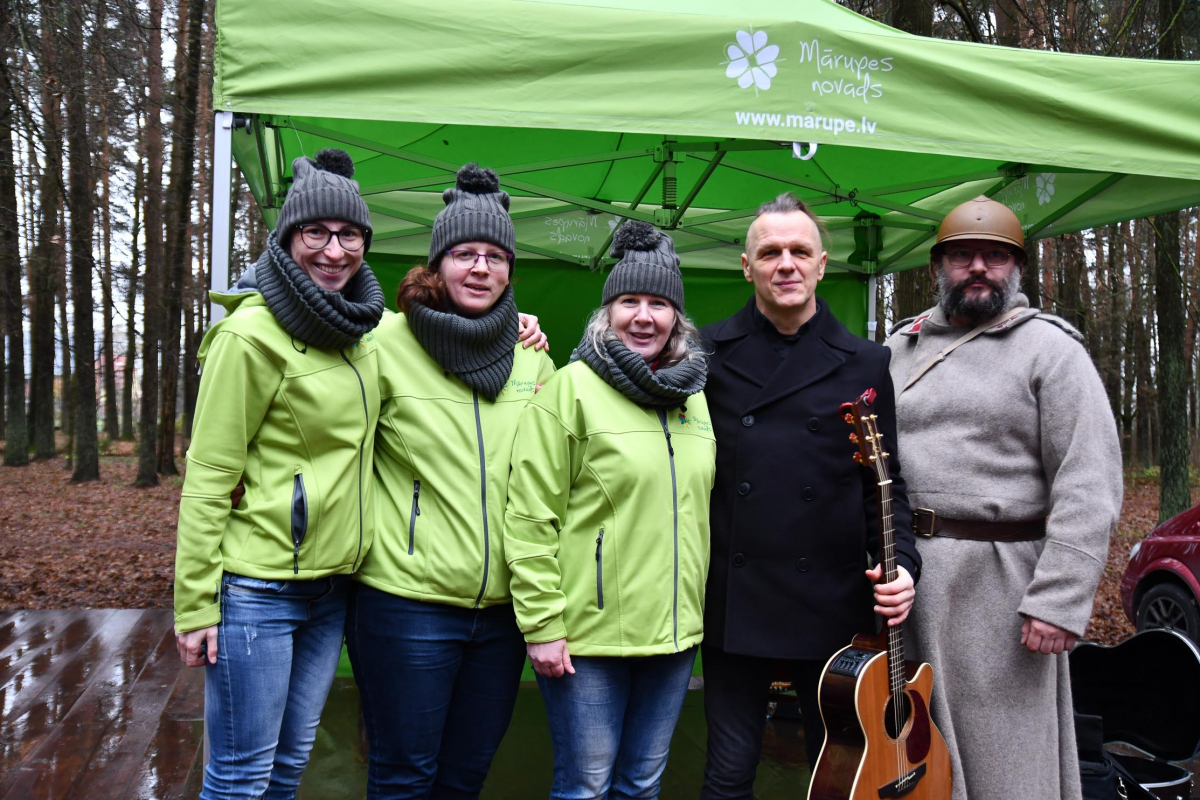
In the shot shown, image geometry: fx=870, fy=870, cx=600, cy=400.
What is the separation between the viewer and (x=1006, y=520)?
8.18 ft

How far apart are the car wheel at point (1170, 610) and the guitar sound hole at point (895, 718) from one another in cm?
367

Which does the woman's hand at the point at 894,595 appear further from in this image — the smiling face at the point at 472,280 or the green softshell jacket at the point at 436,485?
the smiling face at the point at 472,280

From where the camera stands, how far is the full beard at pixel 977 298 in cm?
260

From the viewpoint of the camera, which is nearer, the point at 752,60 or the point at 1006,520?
the point at 1006,520

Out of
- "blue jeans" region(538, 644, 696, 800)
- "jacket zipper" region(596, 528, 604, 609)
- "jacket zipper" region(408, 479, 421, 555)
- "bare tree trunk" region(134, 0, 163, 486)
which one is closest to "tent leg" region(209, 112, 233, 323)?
"jacket zipper" region(408, 479, 421, 555)

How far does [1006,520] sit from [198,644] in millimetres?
2157

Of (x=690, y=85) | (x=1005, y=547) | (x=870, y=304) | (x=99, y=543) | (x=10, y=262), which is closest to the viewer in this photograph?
(x=1005, y=547)

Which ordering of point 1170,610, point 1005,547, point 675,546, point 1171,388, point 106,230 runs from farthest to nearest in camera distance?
point 106,230
point 1171,388
point 1170,610
point 1005,547
point 675,546

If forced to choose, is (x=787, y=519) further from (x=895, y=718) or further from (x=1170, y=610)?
(x=1170, y=610)

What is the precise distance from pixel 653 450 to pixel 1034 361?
118 cm

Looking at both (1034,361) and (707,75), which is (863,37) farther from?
(1034,361)

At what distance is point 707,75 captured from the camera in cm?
276

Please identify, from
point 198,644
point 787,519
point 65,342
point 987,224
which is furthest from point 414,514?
point 65,342

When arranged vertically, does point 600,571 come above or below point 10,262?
below
